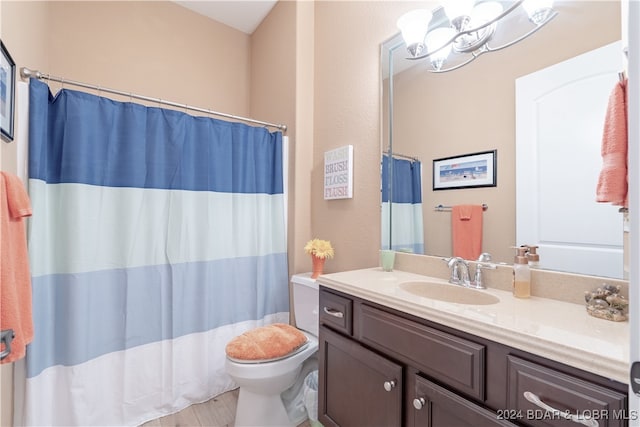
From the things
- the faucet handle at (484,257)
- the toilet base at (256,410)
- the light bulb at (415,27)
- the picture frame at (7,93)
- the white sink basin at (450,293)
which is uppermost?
the light bulb at (415,27)

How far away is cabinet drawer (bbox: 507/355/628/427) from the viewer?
1.86 ft

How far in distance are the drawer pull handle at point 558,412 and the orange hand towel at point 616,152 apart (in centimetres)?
58

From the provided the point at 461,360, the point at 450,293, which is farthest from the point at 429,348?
the point at 450,293

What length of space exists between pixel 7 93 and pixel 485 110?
1.94 metres

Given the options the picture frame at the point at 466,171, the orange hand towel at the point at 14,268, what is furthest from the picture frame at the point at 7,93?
the picture frame at the point at 466,171

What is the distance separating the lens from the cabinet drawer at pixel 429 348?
0.76 metres

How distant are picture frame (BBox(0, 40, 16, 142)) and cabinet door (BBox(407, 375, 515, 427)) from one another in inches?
67.5

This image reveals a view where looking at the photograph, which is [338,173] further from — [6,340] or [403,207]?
[6,340]

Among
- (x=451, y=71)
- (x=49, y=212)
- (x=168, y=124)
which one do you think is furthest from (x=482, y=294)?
(x=49, y=212)

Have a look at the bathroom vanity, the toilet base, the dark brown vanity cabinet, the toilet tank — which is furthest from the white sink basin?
the toilet base

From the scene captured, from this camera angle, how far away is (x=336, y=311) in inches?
47.4

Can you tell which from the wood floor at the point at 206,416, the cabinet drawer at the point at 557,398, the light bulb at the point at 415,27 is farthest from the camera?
the wood floor at the point at 206,416

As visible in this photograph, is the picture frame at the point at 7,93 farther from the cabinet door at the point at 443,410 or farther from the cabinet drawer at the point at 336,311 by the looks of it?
the cabinet door at the point at 443,410

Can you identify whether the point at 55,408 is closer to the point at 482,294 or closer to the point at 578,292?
the point at 482,294
